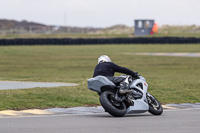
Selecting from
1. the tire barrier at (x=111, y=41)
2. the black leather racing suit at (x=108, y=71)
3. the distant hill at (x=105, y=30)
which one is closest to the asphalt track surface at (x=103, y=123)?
the black leather racing suit at (x=108, y=71)

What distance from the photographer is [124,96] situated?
10.1 metres

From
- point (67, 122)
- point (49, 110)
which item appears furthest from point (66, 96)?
point (67, 122)

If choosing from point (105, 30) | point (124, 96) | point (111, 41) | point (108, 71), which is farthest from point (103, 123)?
point (105, 30)

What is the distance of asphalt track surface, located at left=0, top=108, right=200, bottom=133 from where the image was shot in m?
8.24

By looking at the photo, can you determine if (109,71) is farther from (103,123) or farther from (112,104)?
(103,123)

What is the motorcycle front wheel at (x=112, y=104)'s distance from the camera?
9715 mm

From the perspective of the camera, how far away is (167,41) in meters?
60.1

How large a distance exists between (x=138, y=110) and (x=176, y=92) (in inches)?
181

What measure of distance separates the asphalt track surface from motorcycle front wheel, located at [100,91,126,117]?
0.12 metres

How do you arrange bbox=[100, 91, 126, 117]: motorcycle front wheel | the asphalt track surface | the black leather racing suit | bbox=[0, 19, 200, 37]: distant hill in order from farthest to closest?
1. bbox=[0, 19, 200, 37]: distant hill
2. the black leather racing suit
3. bbox=[100, 91, 126, 117]: motorcycle front wheel
4. the asphalt track surface

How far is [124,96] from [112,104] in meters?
0.34

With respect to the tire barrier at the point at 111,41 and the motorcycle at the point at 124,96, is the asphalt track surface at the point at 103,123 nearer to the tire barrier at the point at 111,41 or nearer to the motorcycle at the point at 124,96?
the motorcycle at the point at 124,96

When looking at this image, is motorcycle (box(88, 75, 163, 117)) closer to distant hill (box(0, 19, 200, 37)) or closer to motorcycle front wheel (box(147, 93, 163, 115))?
motorcycle front wheel (box(147, 93, 163, 115))

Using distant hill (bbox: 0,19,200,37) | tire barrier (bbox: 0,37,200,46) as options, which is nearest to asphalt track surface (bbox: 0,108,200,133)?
tire barrier (bbox: 0,37,200,46)
